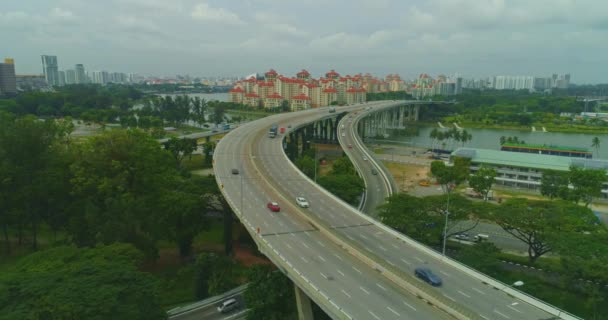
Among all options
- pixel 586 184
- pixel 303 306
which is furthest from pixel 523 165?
pixel 303 306

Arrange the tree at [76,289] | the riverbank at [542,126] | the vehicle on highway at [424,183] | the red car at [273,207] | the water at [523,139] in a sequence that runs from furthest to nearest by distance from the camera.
→ the riverbank at [542,126] < the water at [523,139] < the vehicle on highway at [424,183] < the red car at [273,207] < the tree at [76,289]

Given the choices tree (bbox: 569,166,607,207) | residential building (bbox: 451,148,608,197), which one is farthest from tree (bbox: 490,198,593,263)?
residential building (bbox: 451,148,608,197)

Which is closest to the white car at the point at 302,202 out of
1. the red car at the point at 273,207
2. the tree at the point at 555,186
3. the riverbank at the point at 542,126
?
the red car at the point at 273,207

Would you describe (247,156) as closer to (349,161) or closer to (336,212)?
(349,161)

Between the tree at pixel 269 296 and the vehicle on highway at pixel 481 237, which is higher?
the tree at pixel 269 296

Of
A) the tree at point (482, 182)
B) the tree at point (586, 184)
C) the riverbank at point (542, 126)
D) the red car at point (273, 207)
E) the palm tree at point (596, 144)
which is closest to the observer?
the red car at point (273, 207)

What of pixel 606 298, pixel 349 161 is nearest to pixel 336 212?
pixel 606 298

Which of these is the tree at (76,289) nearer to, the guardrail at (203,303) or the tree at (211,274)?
the guardrail at (203,303)
